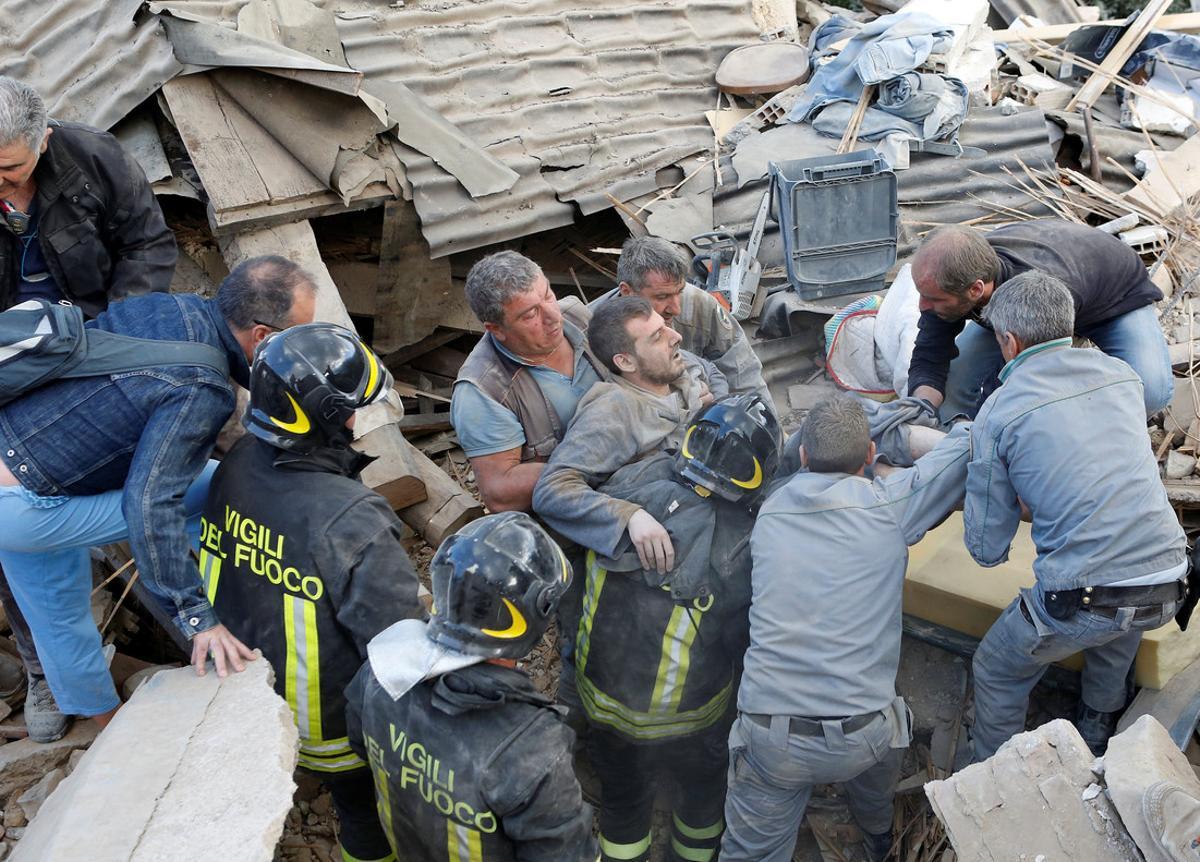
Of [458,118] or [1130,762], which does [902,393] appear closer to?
[1130,762]

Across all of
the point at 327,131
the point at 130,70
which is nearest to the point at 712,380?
the point at 327,131

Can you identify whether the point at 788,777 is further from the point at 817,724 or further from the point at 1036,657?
the point at 1036,657

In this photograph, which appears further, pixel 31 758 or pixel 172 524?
pixel 31 758

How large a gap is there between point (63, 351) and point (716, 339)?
8.40 feet

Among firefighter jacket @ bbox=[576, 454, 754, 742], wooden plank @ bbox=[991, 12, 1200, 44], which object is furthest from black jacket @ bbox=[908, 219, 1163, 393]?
wooden plank @ bbox=[991, 12, 1200, 44]

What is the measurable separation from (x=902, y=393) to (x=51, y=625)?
143 inches

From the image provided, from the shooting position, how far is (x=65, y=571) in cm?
359

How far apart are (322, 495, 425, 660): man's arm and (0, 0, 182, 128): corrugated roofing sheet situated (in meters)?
3.35

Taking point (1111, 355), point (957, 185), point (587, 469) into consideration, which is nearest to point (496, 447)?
point (587, 469)

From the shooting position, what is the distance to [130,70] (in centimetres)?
522

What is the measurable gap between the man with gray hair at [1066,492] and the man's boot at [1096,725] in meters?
0.45

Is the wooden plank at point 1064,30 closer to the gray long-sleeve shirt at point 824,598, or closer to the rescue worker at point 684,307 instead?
the rescue worker at point 684,307

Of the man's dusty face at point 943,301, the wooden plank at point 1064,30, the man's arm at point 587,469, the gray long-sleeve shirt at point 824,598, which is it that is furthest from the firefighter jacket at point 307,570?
the wooden plank at point 1064,30

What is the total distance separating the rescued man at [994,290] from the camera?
3.91 metres
